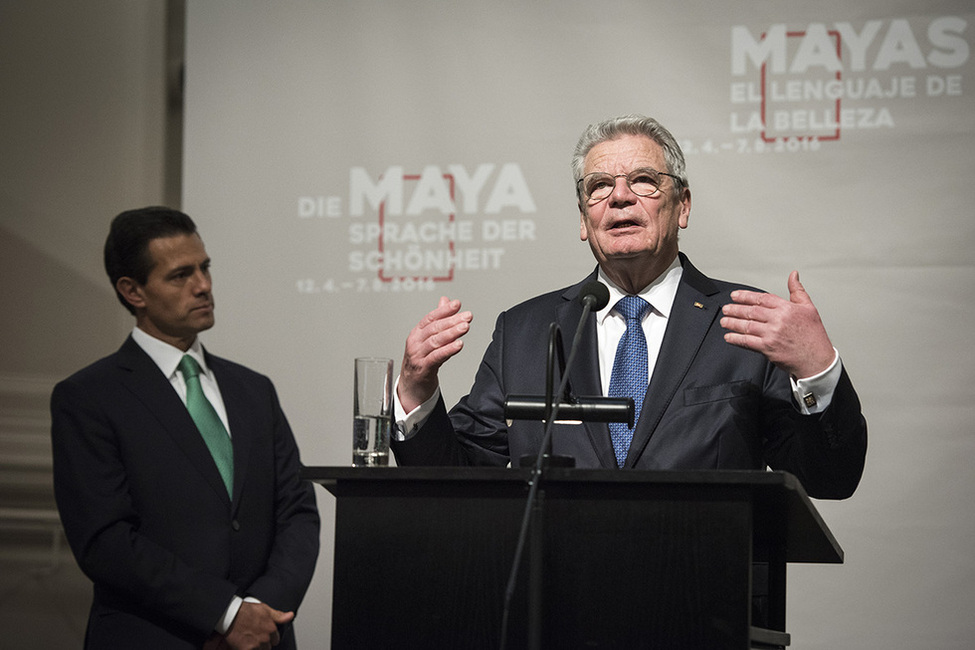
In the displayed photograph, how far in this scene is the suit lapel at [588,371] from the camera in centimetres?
228

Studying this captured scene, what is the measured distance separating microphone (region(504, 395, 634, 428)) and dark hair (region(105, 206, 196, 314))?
1717 millimetres

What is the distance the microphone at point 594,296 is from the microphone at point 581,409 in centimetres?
17

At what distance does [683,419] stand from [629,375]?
0.58 ft

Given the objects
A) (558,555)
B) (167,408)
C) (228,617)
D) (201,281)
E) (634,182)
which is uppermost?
(634,182)

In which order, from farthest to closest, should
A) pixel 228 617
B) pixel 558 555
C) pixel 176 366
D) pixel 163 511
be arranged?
pixel 176 366 < pixel 163 511 < pixel 228 617 < pixel 558 555

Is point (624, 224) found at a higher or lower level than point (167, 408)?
higher

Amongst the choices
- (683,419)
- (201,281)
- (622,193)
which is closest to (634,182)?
(622,193)

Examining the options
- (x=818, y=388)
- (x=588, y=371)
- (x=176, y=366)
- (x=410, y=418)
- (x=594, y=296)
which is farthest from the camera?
(x=176, y=366)

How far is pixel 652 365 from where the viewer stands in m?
2.39

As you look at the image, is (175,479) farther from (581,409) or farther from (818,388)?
(818,388)

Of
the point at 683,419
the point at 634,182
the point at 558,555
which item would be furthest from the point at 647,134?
the point at 558,555

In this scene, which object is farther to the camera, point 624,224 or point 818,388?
point 624,224

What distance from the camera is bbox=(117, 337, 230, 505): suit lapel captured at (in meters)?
2.81

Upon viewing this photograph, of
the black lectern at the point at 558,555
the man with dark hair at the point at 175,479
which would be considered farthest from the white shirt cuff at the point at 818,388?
the man with dark hair at the point at 175,479
